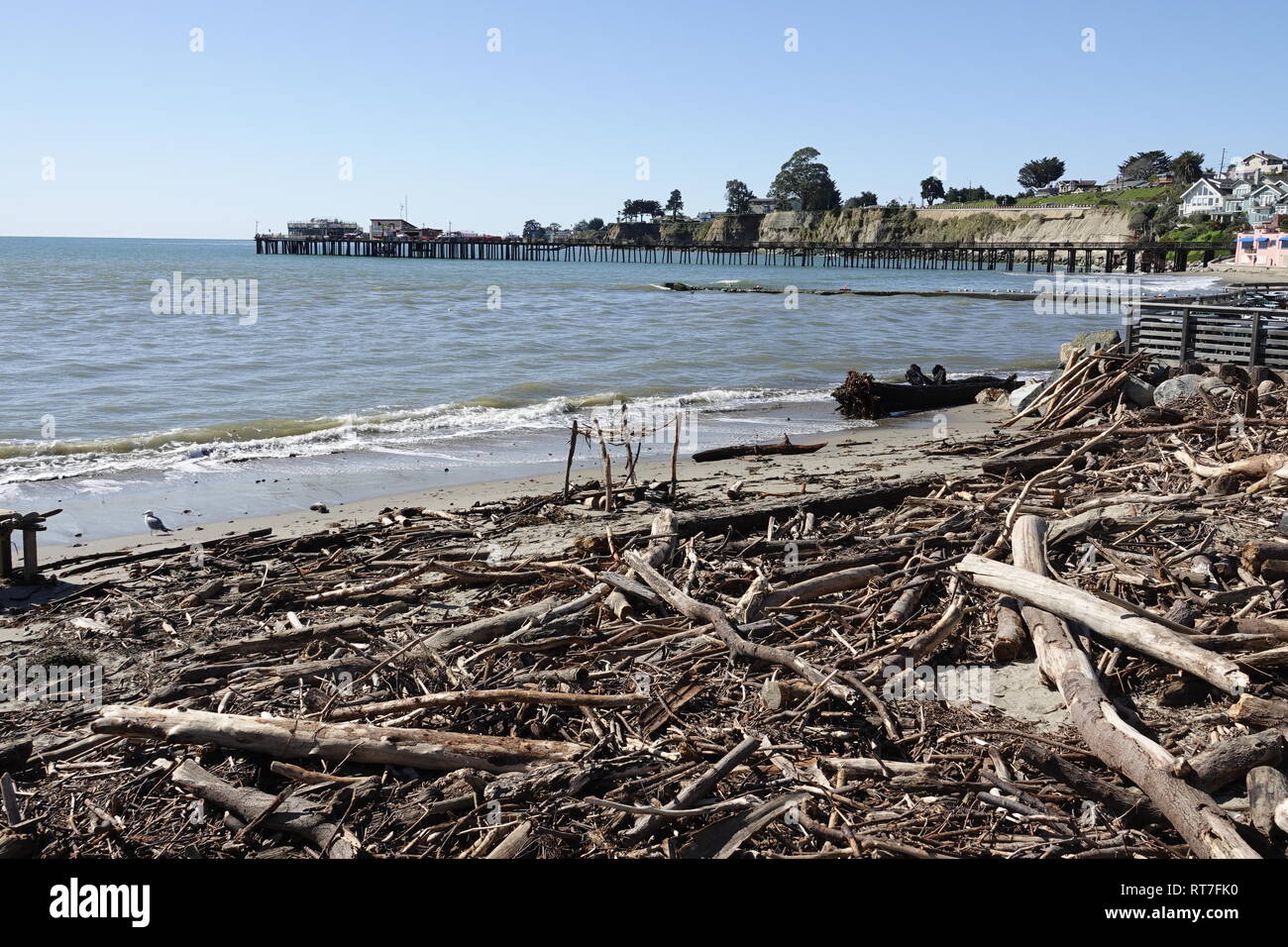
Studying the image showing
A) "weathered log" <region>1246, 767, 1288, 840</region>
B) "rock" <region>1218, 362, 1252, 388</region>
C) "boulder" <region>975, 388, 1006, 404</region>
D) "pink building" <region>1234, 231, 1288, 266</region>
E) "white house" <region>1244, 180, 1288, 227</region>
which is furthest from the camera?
"white house" <region>1244, 180, 1288, 227</region>

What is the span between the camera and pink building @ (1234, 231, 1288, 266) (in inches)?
2530

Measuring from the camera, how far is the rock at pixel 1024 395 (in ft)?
50.0

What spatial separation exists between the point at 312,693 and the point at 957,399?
1529 centimetres

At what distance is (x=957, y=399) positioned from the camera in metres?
18.3

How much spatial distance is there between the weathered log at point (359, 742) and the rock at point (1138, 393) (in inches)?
400

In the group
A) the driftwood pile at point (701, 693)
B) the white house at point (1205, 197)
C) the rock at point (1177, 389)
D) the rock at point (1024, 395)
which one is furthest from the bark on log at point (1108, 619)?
the white house at point (1205, 197)

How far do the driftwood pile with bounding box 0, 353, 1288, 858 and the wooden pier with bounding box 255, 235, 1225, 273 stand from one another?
3321 inches

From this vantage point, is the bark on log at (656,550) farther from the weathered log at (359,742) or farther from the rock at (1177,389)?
the rock at (1177,389)

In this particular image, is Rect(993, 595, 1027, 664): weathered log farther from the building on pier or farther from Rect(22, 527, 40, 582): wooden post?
the building on pier

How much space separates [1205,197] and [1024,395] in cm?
10809

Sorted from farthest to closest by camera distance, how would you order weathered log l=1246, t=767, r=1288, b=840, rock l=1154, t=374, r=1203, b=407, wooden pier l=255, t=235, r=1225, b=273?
wooden pier l=255, t=235, r=1225, b=273 < rock l=1154, t=374, r=1203, b=407 < weathered log l=1246, t=767, r=1288, b=840

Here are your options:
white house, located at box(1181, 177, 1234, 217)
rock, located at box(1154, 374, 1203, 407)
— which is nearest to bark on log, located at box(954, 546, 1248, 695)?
rock, located at box(1154, 374, 1203, 407)

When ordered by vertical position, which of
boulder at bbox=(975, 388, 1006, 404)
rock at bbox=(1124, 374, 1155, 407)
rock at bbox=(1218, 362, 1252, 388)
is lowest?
boulder at bbox=(975, 388, 1006, 404)
